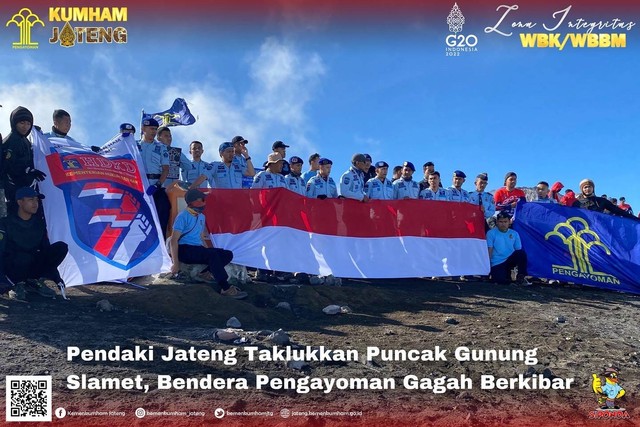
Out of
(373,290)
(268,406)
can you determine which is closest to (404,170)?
(373,290)

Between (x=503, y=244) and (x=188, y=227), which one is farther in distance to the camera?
(x=503, y=244)

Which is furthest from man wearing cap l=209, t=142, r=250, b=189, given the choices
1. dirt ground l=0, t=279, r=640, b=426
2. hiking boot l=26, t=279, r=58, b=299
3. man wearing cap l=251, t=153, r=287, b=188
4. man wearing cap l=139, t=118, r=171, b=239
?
hiking boot l=26, t=279, r=58, b=299

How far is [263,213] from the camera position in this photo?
7.63 m

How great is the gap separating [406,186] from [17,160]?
662 centimetres

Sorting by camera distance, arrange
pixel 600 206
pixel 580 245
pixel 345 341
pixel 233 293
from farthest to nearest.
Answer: pixel 600 206, pixel 580 245, pixel 233 293, pixel 345 341

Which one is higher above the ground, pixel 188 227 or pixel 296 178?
pixel 296 178

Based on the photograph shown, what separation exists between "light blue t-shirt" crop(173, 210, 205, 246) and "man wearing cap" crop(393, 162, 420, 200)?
167 inches

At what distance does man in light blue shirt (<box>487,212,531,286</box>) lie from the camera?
8.67 metres

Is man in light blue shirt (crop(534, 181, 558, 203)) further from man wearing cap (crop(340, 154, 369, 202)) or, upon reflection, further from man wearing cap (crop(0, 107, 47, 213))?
man wearing cap (crop(0, 107, 47, 213))

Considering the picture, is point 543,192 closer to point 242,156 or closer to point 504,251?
point 504,251

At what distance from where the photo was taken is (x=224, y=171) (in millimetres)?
8164

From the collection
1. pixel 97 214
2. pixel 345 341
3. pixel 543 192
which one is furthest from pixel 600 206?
pixel 97 214

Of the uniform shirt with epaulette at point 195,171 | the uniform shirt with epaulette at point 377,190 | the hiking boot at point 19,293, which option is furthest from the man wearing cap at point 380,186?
the hiking boot at point 19,293

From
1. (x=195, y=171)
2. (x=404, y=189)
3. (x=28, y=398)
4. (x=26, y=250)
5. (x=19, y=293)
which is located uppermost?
(x=195, y=171)
